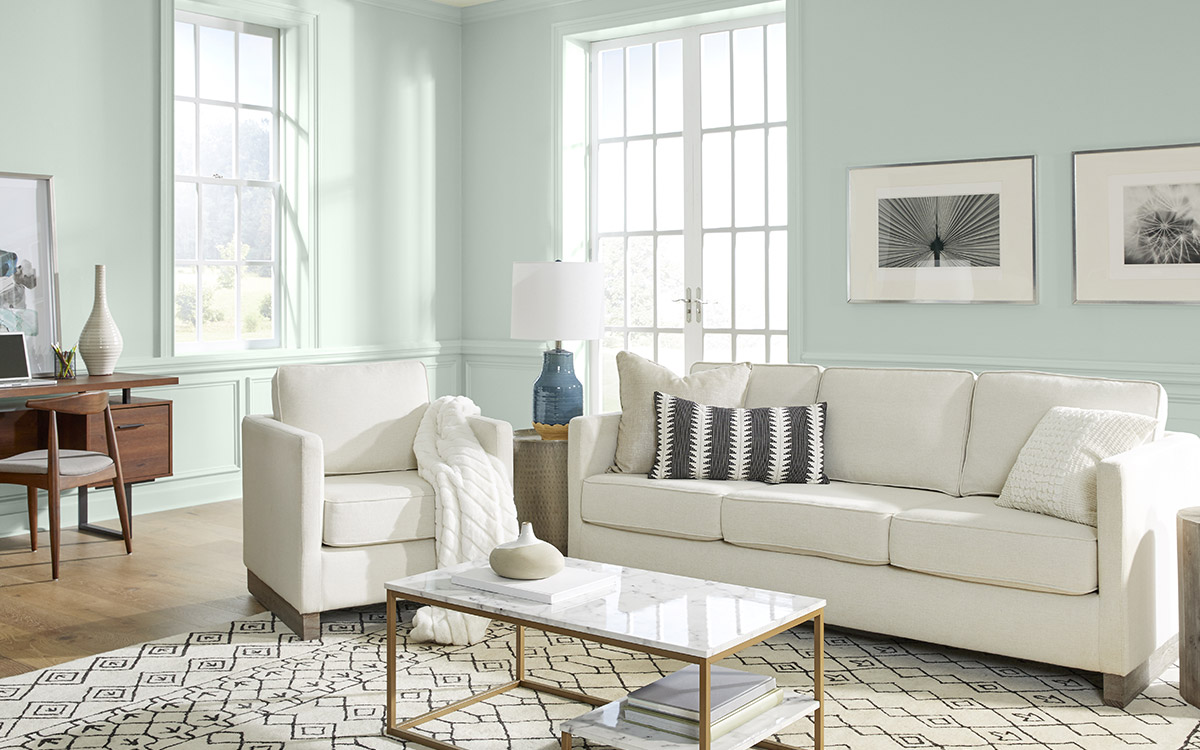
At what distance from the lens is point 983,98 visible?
5152 mm

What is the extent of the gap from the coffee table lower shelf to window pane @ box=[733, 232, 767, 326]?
3573 mm

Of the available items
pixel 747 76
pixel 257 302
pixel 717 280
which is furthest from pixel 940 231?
pixel 257 302

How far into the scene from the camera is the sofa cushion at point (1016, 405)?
3570mm

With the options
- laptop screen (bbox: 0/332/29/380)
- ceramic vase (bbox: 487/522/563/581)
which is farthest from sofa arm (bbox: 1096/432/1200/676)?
laptop screen (bbox: 0/332/29/380)

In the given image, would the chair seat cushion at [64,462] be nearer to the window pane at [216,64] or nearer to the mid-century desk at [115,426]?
the mid-century desk at [115,426]

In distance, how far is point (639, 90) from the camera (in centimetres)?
661

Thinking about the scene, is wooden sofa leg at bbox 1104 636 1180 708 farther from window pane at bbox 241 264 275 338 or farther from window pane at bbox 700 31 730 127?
window pane at bbox 241 264 275 338

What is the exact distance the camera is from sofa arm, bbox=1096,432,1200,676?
9.95ft

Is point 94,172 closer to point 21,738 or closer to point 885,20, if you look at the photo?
point 21,738

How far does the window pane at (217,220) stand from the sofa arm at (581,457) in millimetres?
2754

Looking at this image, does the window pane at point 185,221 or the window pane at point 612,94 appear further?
the window pane at point 612,94

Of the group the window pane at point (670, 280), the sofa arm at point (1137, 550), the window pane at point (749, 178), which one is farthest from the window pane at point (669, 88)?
the sofa arm at point (1137, 550)

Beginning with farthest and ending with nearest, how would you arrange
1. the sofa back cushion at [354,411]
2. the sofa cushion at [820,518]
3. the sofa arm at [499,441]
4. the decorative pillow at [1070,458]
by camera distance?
the sofa back cushion at [354,411], the sofa arm at [499,441], the sofa cushion at [820,518], the decorative pillow at [1070,458]

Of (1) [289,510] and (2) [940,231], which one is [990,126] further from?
(1) [289,510]
